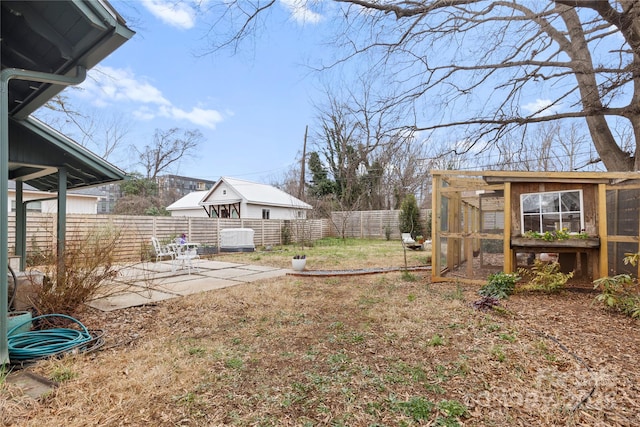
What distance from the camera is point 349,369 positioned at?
277 cm

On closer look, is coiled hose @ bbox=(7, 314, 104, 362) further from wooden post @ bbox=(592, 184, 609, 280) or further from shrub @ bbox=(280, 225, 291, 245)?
shrub @ bbox=(280, 225, 291, 245)

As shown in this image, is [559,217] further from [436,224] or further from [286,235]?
[286,235]

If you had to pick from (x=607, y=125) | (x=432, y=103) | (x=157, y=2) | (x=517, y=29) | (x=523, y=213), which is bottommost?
(x=523, y=213)

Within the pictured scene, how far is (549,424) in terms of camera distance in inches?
79.8

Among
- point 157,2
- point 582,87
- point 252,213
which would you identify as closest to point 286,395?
point 157,2

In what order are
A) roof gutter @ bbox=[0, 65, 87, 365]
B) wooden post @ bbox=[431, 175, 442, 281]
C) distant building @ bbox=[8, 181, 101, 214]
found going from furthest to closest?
distant building @ bbox=[8, 181, 101, 214], wooden post @ bbox=[431, 175, 442, 281], roof gutter @ bbox=[0, 65, 87, 365]

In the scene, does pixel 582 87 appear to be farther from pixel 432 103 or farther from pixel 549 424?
pixel 549 424

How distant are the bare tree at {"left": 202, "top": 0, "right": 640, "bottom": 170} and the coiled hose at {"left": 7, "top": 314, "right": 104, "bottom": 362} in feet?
15.7

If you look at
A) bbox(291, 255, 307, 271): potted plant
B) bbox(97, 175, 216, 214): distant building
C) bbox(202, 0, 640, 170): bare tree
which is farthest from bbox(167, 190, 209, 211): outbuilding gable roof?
bbox(202, 0, 640, 170): bare tree

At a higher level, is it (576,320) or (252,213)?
(252,213)

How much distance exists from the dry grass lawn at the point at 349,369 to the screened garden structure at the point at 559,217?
46.0 inches

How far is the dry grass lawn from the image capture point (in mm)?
2119

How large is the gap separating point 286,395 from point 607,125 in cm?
853

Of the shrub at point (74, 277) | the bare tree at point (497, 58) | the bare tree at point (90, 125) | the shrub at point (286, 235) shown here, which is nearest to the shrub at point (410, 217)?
the shrub at point (286, 235)
